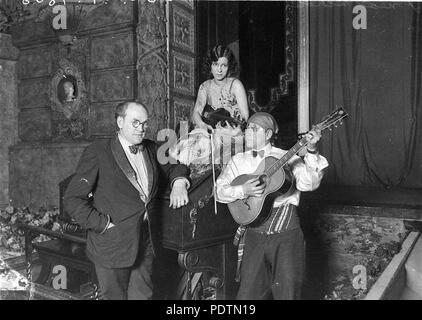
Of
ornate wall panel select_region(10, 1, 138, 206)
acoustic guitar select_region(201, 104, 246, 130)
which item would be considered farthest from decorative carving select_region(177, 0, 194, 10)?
acoustic guitar select_region(201, 104, 246, 130)

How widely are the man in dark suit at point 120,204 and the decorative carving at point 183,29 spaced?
3543 millimetres

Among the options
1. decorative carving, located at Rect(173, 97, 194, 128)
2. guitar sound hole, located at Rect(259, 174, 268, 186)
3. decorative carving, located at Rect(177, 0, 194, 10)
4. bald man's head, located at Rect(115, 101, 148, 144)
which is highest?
decorative carving, located at Rect(177, 0, 194, 10)

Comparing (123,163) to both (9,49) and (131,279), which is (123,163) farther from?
(9,49)

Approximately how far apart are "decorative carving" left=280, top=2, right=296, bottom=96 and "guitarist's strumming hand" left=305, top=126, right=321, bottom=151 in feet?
12.0

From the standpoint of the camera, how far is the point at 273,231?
2.45 meters

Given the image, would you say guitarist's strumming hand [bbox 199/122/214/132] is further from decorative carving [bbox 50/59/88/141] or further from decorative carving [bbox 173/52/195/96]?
decorative carving [bbox 50/59/88/141]

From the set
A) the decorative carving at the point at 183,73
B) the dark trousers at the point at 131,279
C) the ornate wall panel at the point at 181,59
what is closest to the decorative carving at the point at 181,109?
the ornate wall panel at the point at 181,59

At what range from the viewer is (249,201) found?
2488mm

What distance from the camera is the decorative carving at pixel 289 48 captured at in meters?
5.82

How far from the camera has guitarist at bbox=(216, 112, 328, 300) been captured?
7.79 ft

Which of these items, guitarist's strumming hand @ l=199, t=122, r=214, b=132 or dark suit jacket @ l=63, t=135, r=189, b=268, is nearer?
dark suit jacket @ l=63, t=135, r=189, b=268

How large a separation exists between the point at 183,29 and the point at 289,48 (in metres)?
1.52

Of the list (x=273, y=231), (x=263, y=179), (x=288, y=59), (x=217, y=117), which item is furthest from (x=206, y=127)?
(x=288, y=59)
